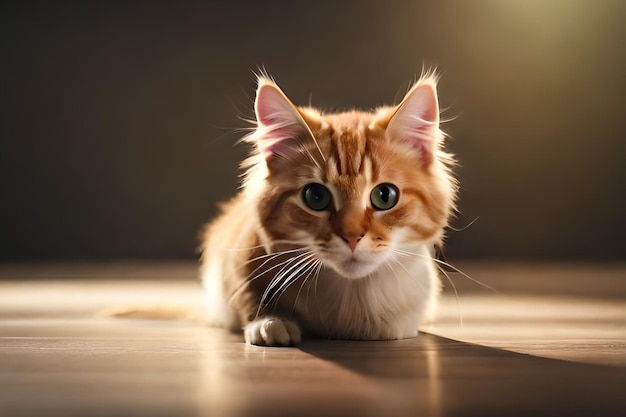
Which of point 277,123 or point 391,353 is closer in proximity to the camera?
point 391,353

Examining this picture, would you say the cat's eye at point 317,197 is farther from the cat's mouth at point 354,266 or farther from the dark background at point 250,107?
the dark background at point 250,107

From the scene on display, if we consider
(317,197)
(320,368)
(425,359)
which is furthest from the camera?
(317,197)

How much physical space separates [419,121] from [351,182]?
214 mm

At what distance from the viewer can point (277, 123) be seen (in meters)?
1.53

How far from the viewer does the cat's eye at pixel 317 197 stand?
146 cm

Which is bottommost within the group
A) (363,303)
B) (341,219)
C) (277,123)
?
(363,303)

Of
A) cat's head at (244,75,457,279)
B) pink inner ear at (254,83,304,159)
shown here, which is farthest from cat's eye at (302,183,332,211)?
pink inner ear at (254,83,304,159)

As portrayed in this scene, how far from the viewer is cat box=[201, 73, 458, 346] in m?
1.44

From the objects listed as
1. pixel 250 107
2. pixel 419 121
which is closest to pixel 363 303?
pixel 419 121

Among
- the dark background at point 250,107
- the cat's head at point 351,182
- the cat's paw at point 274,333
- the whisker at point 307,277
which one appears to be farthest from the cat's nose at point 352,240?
the dark background at point 250,107

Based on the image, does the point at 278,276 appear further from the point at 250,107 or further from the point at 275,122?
the point at 250,107

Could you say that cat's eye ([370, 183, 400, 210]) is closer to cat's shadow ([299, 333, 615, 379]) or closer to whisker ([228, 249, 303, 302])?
whisker ([228, 249, 303, 302])

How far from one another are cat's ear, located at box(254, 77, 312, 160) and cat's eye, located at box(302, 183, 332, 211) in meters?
0.10

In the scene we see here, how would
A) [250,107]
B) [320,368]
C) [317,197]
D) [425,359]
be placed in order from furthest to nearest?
[250,107], [317,197], [425,359], [320,368]
